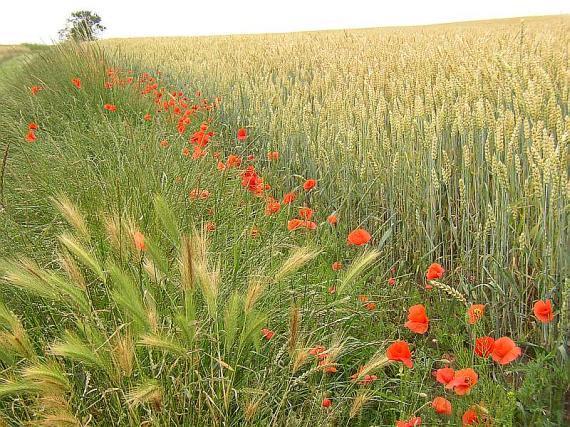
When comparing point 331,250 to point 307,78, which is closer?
point 331,250

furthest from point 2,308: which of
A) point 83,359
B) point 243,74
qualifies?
point 243,74

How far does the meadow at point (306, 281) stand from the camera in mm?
1209

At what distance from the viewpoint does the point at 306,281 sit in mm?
1438

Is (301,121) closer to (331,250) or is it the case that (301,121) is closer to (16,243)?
(331,250)

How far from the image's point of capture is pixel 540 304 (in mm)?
1436

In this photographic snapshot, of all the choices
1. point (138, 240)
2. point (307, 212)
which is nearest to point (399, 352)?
point (138, 240)

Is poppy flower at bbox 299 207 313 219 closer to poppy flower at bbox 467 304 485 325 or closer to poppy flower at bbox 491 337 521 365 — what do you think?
poppy flower at bbox 467 304 485 325

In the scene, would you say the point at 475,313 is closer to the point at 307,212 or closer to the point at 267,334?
the point at 267,334

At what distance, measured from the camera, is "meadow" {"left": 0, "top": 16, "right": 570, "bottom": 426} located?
1.21 metres

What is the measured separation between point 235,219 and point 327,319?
0.81 m

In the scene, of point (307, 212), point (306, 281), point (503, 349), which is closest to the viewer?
point (503, 349)


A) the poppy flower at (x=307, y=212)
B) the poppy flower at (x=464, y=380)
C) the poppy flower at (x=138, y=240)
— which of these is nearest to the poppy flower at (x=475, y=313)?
the poppy flower at (x=464, y=380)

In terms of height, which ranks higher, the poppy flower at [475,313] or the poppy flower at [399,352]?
the poppy flower at [399,352]

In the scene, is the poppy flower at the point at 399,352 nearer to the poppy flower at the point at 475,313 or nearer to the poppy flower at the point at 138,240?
the poppy flower at the point at 475,313
